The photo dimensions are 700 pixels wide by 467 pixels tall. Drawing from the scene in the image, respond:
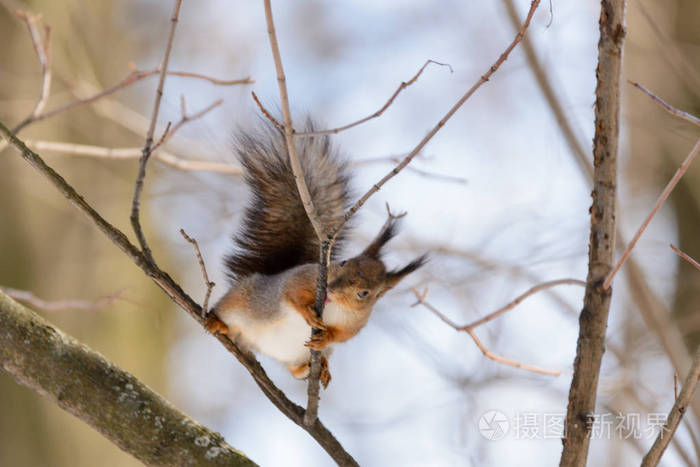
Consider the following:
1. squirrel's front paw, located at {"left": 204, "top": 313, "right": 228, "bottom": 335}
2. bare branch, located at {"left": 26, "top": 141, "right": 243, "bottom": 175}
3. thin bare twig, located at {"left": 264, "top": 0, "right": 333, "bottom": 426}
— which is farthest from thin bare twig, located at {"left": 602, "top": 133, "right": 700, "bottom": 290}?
bare branch, located at {"left": 26, "top": 141, "right": 243, "bottom": 175}

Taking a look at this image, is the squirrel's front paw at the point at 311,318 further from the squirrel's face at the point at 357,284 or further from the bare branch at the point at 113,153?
the bare branch at the point at 113,153

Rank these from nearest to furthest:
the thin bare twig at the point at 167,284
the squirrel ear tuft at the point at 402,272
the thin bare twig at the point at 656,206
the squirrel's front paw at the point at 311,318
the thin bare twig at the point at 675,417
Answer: the thin bare twig at the point at 656,206, the thin bare twig at the point at 675,417, the thin bare twig at the point at 167,284, the squirrel's front paw at the point at 311,318, the squirrel ear tuft at the point at 402,272

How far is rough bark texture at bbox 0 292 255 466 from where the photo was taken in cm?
130

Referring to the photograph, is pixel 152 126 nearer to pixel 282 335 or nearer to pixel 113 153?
pixel 282 335

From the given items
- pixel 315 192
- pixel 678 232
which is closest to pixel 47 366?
pixel 315 192

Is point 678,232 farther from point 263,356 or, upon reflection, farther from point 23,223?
point 23,223

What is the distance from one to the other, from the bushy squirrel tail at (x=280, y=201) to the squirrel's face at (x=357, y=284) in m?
0.18

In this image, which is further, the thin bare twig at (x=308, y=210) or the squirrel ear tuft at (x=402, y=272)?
the squirrel ear tuft at (x=402, y=272)

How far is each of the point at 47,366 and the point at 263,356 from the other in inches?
24.5

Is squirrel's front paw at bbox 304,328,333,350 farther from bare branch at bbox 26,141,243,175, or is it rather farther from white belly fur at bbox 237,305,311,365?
bare branch at bbox 26,141,243,175

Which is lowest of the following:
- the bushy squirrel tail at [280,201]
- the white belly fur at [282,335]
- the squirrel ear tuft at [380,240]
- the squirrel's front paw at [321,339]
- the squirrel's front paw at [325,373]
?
the squirrel's front paw at [321,339]

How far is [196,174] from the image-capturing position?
3.32 meters

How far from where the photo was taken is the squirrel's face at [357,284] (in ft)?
5.28

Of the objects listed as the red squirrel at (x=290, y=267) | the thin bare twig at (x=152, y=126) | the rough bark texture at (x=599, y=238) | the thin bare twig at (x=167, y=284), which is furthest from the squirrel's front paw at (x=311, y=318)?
the rough bark texture at (x=599, y=238)
